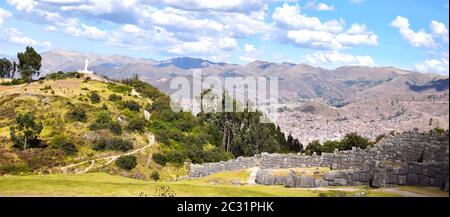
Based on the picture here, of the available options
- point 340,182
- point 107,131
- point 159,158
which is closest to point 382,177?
point 340,182

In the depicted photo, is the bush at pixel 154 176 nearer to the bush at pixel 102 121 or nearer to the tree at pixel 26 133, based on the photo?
the bush at pixel 102 121

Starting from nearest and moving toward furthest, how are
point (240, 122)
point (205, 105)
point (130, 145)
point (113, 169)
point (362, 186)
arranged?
point (362, 186), point (113, 169), point (130, 145), point (240, 122), point (205, 105)

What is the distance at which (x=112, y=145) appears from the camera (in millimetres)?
86250

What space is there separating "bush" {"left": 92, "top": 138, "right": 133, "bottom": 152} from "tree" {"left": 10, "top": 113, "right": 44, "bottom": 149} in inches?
347

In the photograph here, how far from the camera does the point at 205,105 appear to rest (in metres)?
127

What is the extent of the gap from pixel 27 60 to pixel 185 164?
60435 mm

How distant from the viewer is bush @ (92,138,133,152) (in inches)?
3359

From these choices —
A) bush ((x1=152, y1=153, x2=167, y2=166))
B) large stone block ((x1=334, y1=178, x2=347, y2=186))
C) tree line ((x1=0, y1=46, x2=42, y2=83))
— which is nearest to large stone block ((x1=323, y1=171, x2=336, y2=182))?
large stone block ((x1=334, y1=178, x2=347, y2=186))

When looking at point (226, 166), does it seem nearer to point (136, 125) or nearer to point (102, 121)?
point (136, 125)

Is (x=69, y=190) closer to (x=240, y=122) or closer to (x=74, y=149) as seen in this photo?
(x=74, y=149)

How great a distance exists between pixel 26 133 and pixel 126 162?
15812 mm

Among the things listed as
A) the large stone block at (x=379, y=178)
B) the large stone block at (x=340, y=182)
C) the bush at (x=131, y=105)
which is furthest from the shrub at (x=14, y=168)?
the large stone block at (x=379, y=178)

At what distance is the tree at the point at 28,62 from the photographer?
127688 mm

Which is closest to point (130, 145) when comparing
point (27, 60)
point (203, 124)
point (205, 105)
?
point (203, 124)
